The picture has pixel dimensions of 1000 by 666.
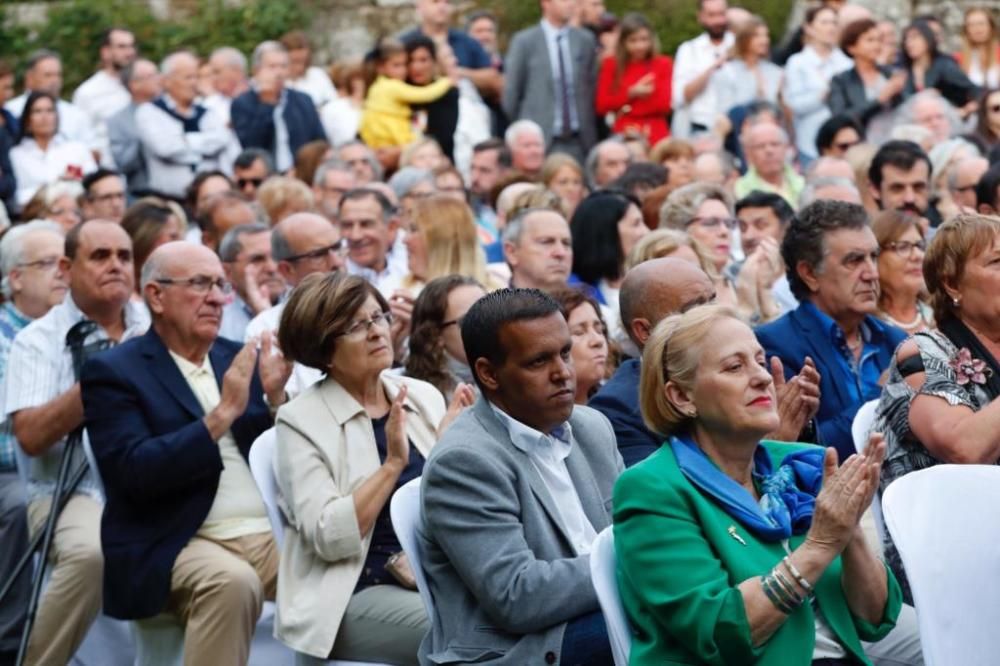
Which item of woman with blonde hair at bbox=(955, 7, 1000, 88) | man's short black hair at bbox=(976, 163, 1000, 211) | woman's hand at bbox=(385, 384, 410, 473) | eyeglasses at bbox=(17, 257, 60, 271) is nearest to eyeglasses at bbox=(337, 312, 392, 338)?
woman's hand at bbox=(385, 384, 410, 473)

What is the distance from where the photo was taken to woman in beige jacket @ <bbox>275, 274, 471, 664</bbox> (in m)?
5.33

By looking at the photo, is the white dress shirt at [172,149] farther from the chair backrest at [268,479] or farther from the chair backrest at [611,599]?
the chair backrest at [611,599]

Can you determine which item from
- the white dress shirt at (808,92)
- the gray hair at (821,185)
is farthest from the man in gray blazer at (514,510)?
Result: the white dress shirt at (808,92)

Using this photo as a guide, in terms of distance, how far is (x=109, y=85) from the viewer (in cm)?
1450

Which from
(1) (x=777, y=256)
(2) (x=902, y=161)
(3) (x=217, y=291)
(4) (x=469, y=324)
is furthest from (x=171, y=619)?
(2) (x=902, y=161)

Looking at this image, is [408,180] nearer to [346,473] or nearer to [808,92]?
[808,92]

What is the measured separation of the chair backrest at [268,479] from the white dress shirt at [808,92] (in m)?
8.90

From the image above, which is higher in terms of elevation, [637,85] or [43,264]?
[43,264]

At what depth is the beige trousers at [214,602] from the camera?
5781 mm

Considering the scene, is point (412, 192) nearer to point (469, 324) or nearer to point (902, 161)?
point (902, 161)

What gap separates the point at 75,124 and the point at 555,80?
11.9ft

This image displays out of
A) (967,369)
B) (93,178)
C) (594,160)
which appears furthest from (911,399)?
(594,160)

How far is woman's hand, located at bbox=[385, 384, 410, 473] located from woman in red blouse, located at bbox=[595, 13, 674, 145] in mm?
8865

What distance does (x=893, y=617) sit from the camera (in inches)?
170
